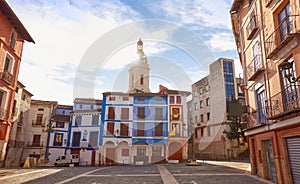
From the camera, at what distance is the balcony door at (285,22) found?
998 centimetres

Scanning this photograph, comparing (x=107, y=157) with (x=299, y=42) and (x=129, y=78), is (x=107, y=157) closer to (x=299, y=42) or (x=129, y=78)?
(x=129, y=78)

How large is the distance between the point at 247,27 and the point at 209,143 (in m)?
27.8

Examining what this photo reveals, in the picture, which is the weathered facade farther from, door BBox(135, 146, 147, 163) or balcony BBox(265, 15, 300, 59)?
balcony BBox(265, 15, 300, 59)

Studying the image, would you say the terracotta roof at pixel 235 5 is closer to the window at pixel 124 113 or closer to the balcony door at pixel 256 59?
the balcony door at pixel 256 59

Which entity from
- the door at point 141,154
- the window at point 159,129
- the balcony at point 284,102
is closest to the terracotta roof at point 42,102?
the door at point 141,154

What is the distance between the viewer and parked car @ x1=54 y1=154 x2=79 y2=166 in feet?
92.1

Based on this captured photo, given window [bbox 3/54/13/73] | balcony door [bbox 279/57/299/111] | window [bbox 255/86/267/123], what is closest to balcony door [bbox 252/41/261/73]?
window [bbox 255/86/267/123]

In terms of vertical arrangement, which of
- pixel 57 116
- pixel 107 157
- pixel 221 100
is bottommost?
pixel 107 157

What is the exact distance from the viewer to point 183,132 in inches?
1271

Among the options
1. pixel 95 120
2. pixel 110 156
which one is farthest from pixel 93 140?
pixel 110 156

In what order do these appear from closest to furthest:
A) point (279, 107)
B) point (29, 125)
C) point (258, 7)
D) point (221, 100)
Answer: point (279, 107) → point (258, 7) → point (29, 125) → point (221, 100)

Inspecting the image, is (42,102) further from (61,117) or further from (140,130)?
(140,130)

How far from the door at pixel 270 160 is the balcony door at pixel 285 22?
6.01m

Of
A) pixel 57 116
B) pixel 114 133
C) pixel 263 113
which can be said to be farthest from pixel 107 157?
pixel 263 113
